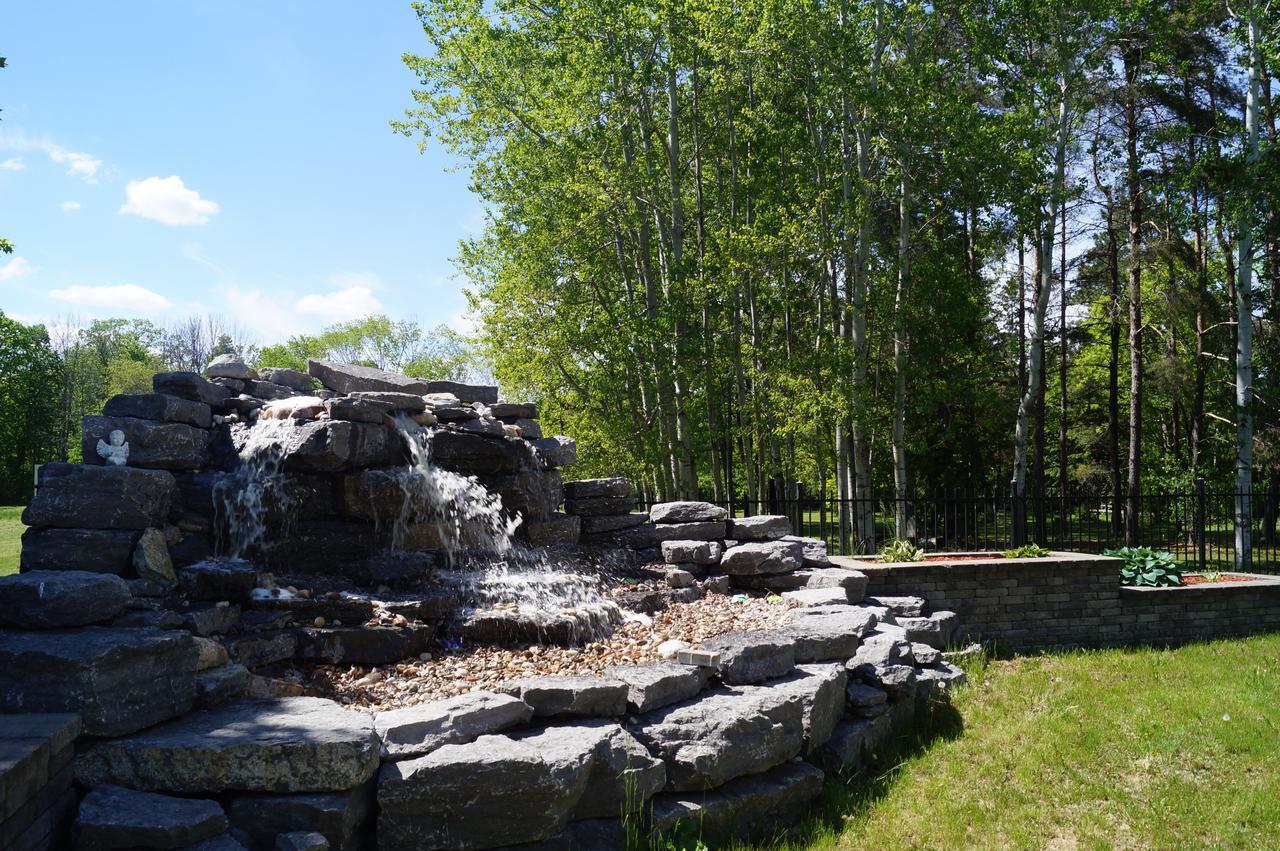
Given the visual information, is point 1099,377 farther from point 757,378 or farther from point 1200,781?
point 1200,781

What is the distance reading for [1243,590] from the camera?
30.0ft

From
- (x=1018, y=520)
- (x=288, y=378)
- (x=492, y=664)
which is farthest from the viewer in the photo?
(x=1018, y=520)

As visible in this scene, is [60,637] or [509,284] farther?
[509,284]

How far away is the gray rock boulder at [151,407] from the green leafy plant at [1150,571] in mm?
9119

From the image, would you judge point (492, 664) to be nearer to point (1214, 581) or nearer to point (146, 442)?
point (146, 442)

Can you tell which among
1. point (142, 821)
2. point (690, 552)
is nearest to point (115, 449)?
point (142, 821)

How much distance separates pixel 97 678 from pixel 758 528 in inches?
236

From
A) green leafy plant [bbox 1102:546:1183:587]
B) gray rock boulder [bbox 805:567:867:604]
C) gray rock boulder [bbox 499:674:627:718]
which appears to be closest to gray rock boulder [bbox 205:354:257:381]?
gray rock boulder [bbox 499:674:627:718]

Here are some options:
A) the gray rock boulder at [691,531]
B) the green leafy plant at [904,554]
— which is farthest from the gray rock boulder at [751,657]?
the green leafy plant at [904,554]

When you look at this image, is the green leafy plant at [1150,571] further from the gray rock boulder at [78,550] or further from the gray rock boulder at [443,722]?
the gray rock boulder at [78,550]

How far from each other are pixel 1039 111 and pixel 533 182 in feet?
29.4

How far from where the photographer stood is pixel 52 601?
380 cm

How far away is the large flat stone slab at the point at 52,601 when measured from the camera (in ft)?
12.4

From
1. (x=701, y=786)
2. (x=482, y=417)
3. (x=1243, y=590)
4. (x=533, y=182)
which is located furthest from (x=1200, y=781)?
(x=533, y=182)
